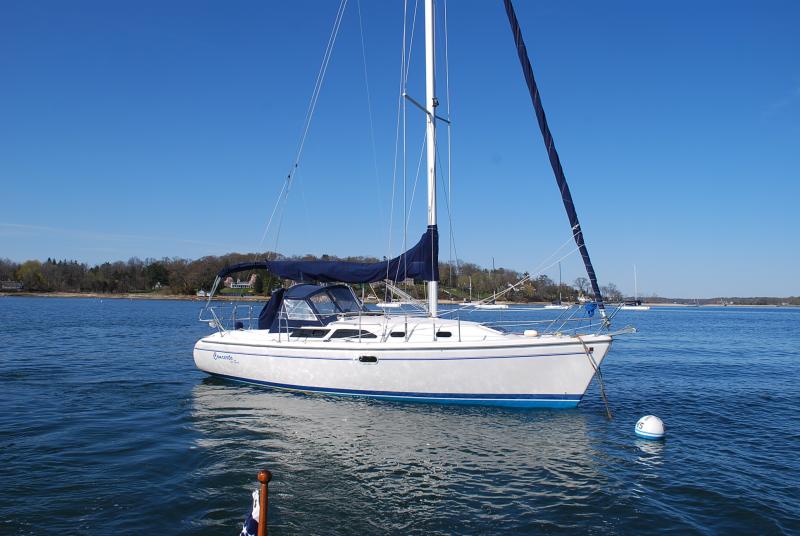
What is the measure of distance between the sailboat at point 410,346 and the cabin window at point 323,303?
0.04 metres

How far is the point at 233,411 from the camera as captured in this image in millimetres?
13047

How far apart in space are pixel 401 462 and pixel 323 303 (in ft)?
25.3

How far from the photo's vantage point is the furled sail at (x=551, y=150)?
12.7 m

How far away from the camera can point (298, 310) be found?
1589 centimetres

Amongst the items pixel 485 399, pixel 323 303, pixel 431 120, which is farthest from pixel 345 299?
pixel 431 120

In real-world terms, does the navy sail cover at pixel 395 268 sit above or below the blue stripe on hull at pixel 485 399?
above

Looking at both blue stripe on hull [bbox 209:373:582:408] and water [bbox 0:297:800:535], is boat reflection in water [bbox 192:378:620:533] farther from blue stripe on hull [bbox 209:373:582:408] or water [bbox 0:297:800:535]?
blue stripe on hull [bbox 209:373:582:408]

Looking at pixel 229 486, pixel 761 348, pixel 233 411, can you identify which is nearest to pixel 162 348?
pixel 233 411

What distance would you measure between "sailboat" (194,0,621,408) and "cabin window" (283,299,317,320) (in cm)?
3

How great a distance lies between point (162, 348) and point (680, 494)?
24.6 m

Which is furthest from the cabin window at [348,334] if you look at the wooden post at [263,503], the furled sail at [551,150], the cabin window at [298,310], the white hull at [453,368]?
the wooden post at [263,503]

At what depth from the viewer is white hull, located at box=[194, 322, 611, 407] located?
12383mm

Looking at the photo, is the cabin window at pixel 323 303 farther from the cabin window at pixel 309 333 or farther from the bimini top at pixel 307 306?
the cabin window at pixel 309 333

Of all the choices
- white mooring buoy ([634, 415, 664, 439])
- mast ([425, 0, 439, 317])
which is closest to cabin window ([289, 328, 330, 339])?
mast ([425, 0, 439, 317])
